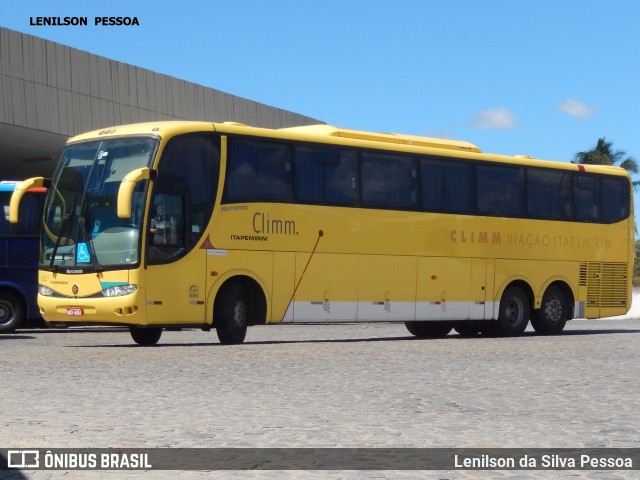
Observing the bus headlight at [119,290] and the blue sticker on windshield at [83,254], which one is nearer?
the bus headlight at [119,290]

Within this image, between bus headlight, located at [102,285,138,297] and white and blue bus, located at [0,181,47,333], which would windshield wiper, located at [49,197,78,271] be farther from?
white and blue bus, located at [0,181,47,333]

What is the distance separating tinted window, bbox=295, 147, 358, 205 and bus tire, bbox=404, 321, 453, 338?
4886mm

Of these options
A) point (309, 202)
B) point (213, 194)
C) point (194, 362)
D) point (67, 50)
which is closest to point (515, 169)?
point (309, 202)

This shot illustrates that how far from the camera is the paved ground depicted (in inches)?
353

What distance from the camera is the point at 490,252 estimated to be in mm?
26578

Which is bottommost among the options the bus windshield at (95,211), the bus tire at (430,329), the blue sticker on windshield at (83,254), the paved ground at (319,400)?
the bus tire at (430,329)

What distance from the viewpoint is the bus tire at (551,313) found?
27641 millimetres

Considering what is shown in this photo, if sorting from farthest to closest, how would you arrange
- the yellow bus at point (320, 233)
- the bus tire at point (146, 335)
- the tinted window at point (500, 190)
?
the tinted window at point (500, 190) → the bus tire at point (146, 335) → the yellow bus at point (320, 233)

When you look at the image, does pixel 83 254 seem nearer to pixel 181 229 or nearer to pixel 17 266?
pixel 181 229

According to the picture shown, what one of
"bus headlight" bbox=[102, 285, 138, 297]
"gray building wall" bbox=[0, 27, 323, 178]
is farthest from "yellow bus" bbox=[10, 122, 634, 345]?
"gray building wall" bbox=[0, 27, 323, 178]

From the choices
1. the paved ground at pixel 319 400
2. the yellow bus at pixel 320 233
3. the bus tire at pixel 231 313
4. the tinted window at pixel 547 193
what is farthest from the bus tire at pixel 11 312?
the tinted window at pixel 547 193

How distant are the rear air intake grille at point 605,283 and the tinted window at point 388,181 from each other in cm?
529

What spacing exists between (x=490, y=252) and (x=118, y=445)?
18602mm

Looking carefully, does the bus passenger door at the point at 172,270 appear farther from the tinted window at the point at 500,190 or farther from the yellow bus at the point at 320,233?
the tinted window at the point at 500,190
